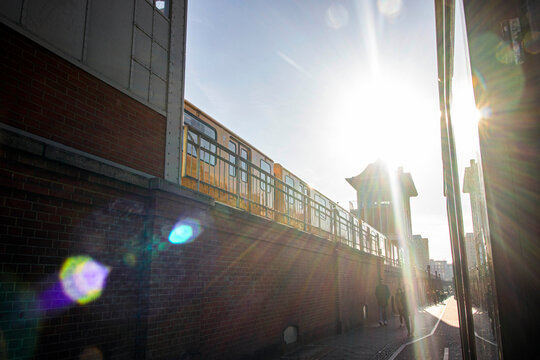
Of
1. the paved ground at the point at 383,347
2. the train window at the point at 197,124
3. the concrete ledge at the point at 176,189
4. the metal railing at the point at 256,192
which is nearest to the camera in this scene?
the concrete ledge at the point at 176,189

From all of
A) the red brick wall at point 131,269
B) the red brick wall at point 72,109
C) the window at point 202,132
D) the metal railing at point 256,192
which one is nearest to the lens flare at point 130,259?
the red brick wall at point 131,269

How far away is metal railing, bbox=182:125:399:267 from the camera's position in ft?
24.3

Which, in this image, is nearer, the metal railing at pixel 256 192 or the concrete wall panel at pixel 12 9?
the concrete wall panel at pixel 12 9

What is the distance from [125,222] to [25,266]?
1.43 meters

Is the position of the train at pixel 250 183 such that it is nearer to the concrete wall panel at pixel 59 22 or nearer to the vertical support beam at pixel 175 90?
the vertical support beam at pixel 175 90

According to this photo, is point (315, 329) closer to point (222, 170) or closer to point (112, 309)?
point (222, 170)

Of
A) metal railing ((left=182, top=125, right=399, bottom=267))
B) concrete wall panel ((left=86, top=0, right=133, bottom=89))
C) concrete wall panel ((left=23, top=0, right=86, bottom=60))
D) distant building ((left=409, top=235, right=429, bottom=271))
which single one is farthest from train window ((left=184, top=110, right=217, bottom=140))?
distant building ((left=409, top=235, right=429, bottom=271))

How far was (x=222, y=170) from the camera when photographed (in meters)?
7.99

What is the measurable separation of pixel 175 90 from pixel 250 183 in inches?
110

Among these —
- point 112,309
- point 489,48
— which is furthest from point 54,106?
point 489,48

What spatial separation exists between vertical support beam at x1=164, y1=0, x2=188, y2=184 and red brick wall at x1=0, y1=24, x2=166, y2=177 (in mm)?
240

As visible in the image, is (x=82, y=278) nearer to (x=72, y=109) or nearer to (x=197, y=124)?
(x=72, y=109)

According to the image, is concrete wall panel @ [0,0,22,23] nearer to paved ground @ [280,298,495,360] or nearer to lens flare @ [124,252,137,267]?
lens flare @ [124,252,137,267]

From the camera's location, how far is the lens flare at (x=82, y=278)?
4410mm
